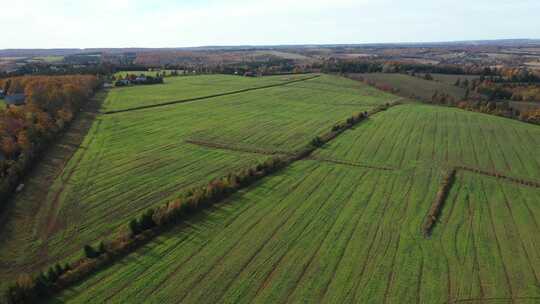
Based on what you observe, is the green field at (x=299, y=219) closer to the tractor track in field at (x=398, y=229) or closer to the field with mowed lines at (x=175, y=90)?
the tractor track in field at (x=398, y=229)

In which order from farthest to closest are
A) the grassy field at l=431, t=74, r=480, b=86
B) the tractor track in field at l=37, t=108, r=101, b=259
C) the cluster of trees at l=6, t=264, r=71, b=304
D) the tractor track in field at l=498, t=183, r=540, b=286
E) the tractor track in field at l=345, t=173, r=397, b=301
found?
the grassy field at l=431, t=74, r=480, b=86, the tractor track in field at l=37, t=108, r=101, b=259, the tractor track in field at l=498, t=183, r=540, b=286, the tractor track in field at l=345, t=173, r=397, b=301, the cluster of trees at l=6, t=264, r=71, b=304

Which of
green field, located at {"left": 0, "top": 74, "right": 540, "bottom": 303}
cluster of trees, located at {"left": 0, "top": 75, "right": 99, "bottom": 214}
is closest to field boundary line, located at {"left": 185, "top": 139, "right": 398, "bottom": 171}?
green field, located at {"left": 0, "top": 74, "right": 540, "bottom": 303}

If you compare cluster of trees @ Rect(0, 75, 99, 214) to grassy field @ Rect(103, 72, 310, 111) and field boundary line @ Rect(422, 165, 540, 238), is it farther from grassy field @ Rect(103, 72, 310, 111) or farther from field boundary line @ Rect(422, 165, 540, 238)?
field boundary line @ Rect(422, 165, 540, 238)

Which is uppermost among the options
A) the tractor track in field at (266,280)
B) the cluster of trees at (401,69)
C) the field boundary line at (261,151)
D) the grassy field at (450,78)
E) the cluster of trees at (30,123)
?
the cluster of trees at (401,69)

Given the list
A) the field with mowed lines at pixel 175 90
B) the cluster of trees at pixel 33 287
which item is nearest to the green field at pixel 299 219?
the cluster of trees at pixel 33 287

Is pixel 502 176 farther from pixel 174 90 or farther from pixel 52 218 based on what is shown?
pixel 174 90

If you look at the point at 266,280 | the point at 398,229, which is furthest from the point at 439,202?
the point at 266,280

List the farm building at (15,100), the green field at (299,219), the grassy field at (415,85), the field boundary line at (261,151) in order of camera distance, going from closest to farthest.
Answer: the green field at (299,219)
the field boundary line at (261,151)
the farm building at (15,100)
the grassy field at (415,85)
